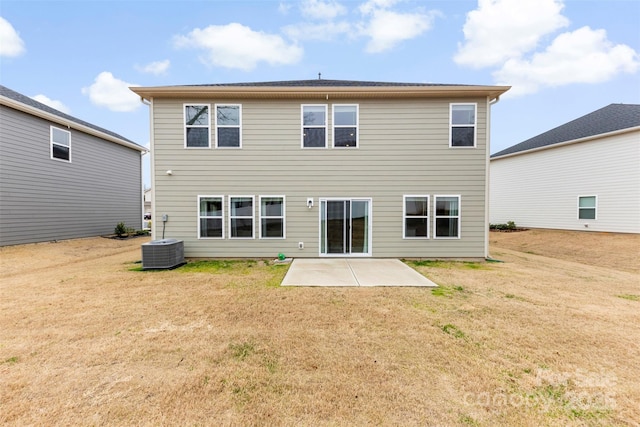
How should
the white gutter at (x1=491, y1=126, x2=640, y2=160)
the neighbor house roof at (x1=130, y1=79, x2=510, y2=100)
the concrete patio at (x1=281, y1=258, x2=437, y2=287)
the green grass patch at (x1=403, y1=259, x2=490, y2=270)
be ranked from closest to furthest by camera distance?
the concrete patio at (x1=281, y1=258, x2=437, y2=287), the green grass patch at (x1=403, y1=259, x2=490, y2=270), the neighbor house roof at (x1=130, y1=79, x2=510, y2=100), the white gutter at (x1=491, y1=126, x2=640, y2=160)

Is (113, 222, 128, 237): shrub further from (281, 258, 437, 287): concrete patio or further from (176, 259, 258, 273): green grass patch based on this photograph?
(281, 258, 437, 287): concrete patio

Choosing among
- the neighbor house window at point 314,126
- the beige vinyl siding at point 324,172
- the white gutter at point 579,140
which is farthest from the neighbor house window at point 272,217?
the white gutter at point 579,140

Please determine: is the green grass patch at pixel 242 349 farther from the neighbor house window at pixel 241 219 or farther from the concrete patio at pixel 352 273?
the neighbor house window at pixel 241 219

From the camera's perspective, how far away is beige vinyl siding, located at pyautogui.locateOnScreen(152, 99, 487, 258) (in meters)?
7.78

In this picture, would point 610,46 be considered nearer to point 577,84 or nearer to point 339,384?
point 577,84

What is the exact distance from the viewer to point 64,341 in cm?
320

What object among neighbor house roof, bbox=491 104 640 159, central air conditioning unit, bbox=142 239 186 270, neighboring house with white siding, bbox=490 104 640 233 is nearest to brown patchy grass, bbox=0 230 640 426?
central air conditioning unit, bbox=142 239 186 270

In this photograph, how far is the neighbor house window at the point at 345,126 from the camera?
7.86 meters

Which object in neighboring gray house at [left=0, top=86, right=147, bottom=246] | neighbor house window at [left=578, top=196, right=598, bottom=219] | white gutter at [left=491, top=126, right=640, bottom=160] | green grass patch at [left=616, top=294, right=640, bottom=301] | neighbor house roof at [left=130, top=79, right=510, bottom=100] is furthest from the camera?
neighbor house window at [left=578, top=196, right=598, bottom=219]

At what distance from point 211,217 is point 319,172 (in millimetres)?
3651

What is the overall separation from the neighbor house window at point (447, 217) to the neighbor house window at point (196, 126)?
7453 mm

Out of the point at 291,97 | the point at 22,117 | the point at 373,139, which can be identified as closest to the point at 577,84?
the point at 373,139

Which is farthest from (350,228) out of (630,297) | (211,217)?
(630,297)

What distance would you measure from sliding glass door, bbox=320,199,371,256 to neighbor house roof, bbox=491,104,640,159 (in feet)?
42.0
